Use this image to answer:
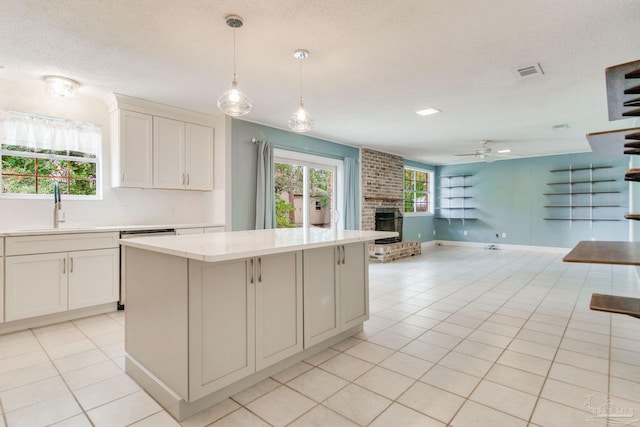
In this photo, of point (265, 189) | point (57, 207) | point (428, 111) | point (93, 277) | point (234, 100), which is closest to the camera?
point (234, 100)

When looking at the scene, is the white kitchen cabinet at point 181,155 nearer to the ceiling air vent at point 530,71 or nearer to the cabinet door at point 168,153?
the cabinet door at point 168,153

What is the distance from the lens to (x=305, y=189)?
6.17 m

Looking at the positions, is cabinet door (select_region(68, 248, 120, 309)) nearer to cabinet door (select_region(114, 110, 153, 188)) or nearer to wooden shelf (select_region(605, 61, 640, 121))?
cabinet door (select_region(114, 110, 153, 188))

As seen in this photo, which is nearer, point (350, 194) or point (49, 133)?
point (49, 133)

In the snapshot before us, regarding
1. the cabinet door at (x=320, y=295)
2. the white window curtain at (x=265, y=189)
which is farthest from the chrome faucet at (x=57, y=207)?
the cabinet door at (x=320, y=295)

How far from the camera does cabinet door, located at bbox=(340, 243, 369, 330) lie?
2.77 metres

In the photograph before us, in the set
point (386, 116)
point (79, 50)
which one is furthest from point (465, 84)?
point (79, 50)

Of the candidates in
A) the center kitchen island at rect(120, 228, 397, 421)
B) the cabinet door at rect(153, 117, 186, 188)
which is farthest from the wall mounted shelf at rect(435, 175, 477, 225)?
the center kitchen island at rect(120, 228, 397, 421)

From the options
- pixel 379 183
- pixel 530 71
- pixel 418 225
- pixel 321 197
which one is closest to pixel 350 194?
pixel 321 197

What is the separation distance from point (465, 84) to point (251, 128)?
3.01 m

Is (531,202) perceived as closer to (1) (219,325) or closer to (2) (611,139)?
(2) (611,139)

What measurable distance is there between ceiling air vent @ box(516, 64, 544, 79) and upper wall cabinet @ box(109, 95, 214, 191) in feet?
12.7

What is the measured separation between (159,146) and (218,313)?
10.2 feet

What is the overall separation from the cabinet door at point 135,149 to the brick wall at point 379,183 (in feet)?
14.4
